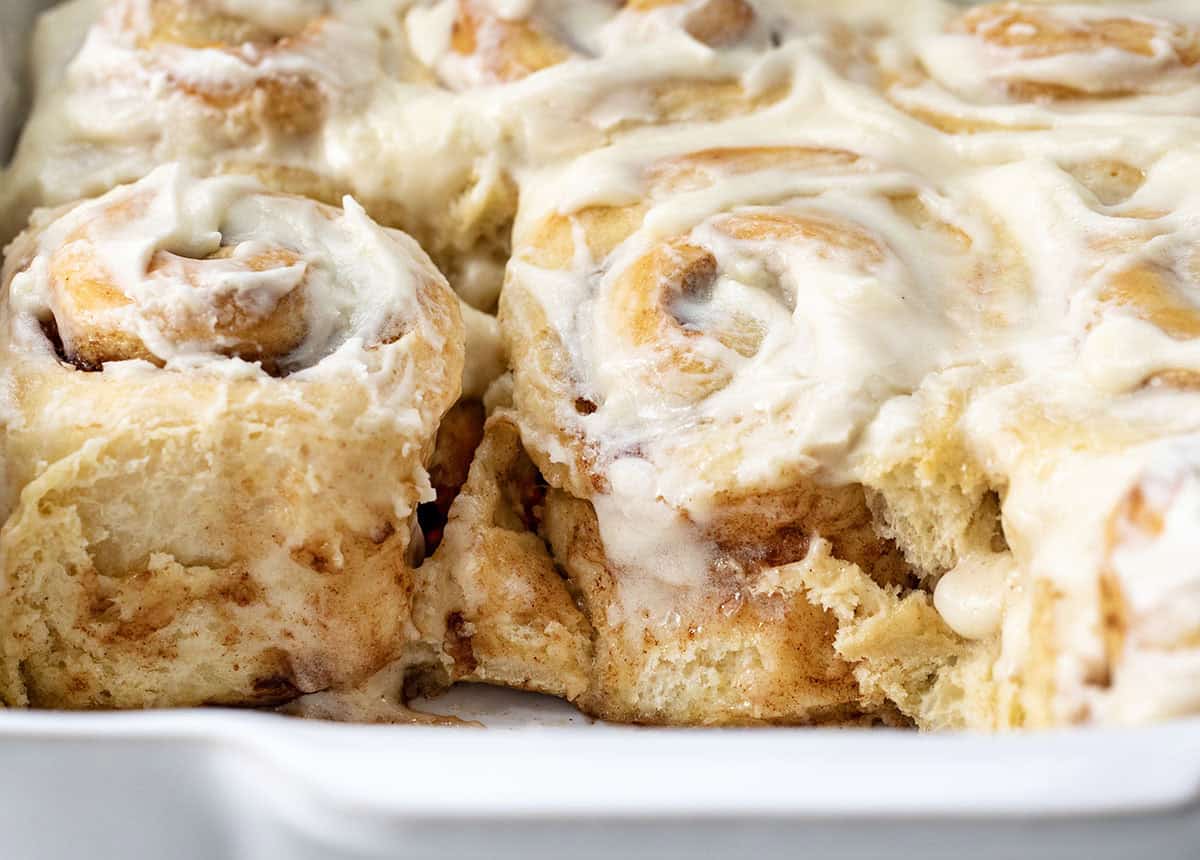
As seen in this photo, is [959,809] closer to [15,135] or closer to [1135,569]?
[1135,569]

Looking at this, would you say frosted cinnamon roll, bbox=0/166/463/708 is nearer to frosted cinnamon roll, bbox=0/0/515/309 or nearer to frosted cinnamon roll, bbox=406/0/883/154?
frosted cinnamon roll, bbox=0/0/515/309

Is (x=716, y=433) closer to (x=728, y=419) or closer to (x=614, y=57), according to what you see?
(x=728, y=419)

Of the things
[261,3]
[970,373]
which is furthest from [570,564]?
[261,3]

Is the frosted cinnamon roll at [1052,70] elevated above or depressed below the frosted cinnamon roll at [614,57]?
above

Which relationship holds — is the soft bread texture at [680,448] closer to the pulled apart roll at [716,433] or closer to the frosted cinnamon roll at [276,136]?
the pulled apart roll at [716,433]

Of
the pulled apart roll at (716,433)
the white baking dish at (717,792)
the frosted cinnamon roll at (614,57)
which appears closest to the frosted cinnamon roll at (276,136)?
the frosted cinnamon roll at (614,57)

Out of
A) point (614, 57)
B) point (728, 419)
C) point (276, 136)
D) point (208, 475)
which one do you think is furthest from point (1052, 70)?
point (208, 475)

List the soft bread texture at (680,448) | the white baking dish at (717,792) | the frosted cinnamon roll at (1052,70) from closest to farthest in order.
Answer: the white baking dish at (717,792) < the soft bread texture at (680,448) < the frosted cinnamon roll at (1052,70)

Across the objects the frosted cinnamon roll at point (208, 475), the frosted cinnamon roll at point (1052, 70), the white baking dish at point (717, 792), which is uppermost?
the frosted cinnamon roll at point (1052, 70)
